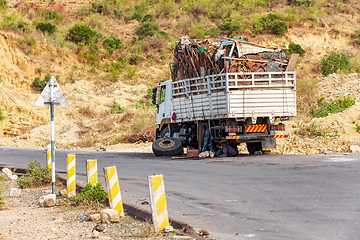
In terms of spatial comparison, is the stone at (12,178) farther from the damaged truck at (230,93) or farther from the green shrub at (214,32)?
the green shrub at (214,32)

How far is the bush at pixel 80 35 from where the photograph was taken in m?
52.4

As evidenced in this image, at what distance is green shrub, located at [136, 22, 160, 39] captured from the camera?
Answer: 56.5m

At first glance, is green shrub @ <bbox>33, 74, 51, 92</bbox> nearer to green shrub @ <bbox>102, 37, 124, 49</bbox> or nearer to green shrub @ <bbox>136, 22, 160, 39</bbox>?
green shrub @ <bbox>102, 37, 124, 49</bbox>

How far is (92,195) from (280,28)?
4942 cm

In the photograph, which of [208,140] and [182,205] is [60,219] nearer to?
[182,205]

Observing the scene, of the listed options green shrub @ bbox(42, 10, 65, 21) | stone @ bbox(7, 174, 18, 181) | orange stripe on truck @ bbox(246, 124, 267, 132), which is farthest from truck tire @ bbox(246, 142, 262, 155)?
green shrub @ bbox(42, 10, 65, 21)

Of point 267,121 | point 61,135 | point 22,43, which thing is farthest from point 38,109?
point 267,121

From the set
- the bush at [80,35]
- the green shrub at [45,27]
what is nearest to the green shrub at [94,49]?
the bush at [80,35]

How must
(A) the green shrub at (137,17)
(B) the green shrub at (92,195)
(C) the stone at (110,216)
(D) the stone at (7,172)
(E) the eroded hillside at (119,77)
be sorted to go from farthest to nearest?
(A) the green shrub at (137,17), (E) the eroded hillside at (119,77), (D) the stone at (7,172), (B) the green shrub at (92,195), (C) the stone at (110,216)

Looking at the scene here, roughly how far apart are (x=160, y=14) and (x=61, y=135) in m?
37.9

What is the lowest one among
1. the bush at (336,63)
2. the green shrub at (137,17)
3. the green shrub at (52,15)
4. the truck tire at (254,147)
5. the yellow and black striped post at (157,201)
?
the yellow and black striped post at (157,201)

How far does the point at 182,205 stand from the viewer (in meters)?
7.83

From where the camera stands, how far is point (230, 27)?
184ft

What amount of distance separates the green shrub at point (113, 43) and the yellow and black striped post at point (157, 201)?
4905 cm
